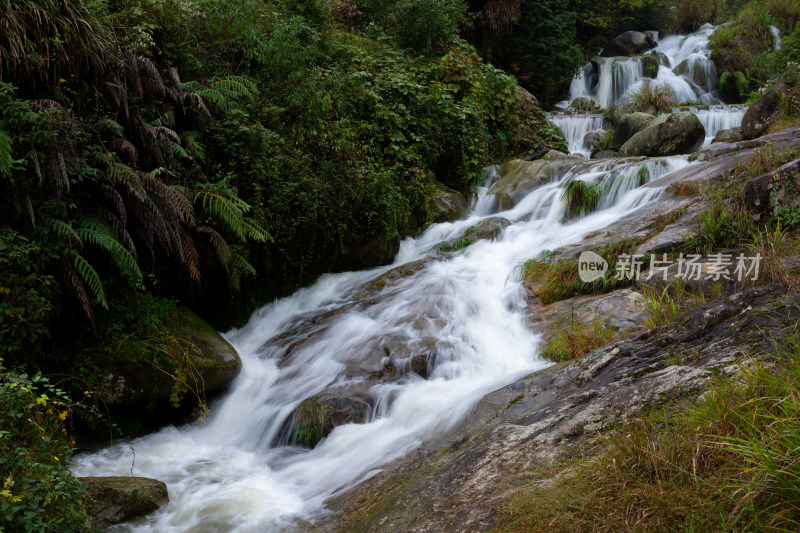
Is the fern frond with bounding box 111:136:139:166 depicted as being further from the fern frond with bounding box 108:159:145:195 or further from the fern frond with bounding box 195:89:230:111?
the fern frond with bounding box 195:89:230:111

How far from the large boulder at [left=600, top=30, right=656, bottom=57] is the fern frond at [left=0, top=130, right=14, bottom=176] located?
22.4m

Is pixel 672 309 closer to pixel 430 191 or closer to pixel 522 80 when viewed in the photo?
pixel 430 191

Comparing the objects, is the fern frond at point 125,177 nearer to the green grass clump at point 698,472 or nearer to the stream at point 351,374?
the stream at point 351,374

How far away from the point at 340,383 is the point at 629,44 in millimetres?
21545

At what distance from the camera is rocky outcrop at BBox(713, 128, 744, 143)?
11406 millimetres

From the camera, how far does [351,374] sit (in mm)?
5934

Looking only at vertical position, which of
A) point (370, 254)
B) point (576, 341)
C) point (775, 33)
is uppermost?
point (775, 33)

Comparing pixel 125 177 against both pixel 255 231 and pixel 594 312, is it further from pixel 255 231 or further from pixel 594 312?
pixel 594 312

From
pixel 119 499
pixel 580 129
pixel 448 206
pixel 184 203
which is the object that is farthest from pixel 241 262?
pixel 580 129

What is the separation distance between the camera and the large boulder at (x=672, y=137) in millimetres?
11734

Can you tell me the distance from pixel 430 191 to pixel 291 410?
529cm

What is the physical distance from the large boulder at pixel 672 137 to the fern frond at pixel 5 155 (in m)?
11.2

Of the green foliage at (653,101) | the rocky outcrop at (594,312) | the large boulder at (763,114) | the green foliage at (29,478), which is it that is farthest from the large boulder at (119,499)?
the green foliage at (653,101)

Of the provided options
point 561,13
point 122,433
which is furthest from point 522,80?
point 122,433
